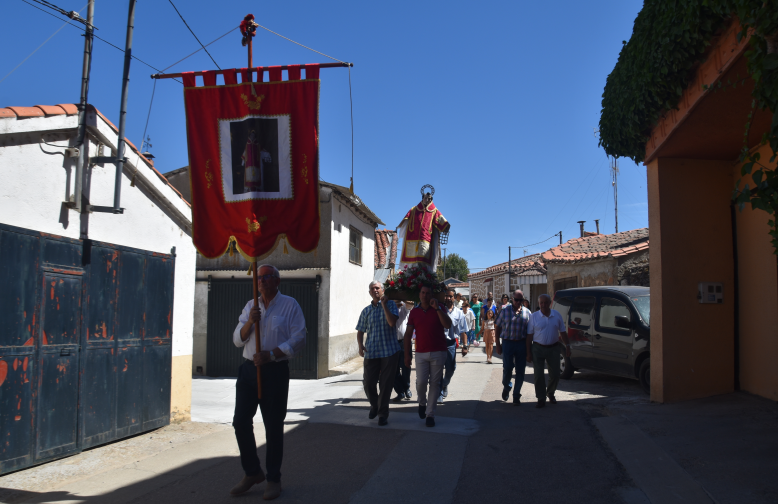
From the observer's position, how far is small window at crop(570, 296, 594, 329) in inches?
444

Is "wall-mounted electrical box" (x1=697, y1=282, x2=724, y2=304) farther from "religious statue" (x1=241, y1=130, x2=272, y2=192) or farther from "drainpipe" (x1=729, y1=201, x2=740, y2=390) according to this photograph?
"religious statue" (x1=241, y1=130, x2=272, y2=192)

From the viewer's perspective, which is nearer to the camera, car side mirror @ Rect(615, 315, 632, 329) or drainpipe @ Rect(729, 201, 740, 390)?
drainpipe @ Rect(729, 201, 740, 390)

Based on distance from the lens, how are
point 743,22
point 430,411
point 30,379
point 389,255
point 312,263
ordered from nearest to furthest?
point 743,22
point 30,379
point 430,411
point 312,263
point 389,255

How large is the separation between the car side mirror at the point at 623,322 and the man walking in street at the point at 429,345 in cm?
427

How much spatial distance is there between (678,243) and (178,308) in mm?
7200

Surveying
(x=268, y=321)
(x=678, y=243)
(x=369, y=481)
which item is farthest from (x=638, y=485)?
(x=678, y=243)

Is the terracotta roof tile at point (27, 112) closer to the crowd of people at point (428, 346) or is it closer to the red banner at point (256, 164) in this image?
the red banner at point (256, 164)

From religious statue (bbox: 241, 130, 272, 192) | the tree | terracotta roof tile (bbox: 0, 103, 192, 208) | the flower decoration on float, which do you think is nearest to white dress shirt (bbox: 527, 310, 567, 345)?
the flower decoration on float

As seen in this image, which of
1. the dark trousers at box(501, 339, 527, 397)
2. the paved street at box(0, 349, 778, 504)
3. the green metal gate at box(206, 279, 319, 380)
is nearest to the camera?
the paved street at box(0, 349, 778, 504)

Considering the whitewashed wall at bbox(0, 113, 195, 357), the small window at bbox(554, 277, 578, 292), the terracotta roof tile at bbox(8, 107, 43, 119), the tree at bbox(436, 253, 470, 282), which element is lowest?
the small window at bbox(554, 277, 578, 292)

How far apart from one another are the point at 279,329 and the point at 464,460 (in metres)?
2.40

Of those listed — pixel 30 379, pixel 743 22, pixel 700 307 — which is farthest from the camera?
pixel 700 307

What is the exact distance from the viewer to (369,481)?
5.00m

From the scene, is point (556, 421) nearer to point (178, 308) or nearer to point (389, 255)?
point (178, 308)
